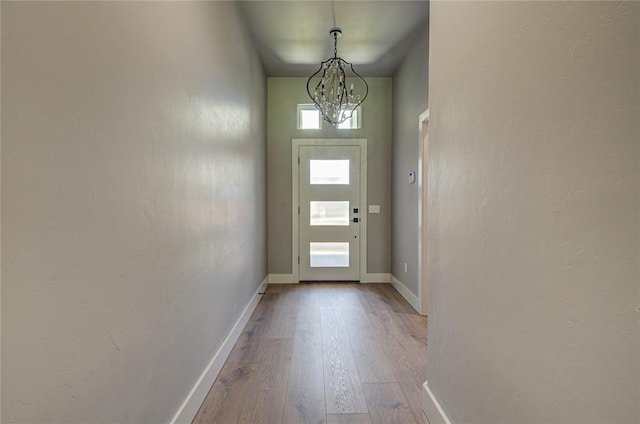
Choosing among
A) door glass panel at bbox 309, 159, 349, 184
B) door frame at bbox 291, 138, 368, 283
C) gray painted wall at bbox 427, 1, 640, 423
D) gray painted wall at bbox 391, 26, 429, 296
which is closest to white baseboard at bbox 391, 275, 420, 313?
gray painted wall at bbox 391, 26, 429, 296

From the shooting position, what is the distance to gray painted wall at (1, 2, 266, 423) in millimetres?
774

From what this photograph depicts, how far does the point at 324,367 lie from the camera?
7.86 feet

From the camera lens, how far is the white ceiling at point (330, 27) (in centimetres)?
303

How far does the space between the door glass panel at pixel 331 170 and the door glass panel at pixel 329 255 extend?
0.95 m

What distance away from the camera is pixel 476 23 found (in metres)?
1.32

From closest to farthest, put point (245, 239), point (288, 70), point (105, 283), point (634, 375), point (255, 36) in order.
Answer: point (634, 375), point (105, 283), point (245, 239), point (255, 36), point (288, 70)

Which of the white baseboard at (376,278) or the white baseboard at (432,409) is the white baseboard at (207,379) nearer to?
the white baseboard at (432,409)

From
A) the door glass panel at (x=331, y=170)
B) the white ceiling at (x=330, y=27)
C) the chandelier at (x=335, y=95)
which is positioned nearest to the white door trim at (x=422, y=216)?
the chandelier at (x=335, y=95)

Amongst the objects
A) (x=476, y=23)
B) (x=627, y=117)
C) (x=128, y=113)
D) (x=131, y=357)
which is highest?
(x=476, y=23)

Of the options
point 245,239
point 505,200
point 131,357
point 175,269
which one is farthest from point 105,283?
point 245,239

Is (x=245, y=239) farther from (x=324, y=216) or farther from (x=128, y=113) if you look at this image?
(x=128, y=113)

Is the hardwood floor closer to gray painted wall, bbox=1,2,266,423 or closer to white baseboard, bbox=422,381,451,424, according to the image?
white baseboard, bbox=422,381,451,424

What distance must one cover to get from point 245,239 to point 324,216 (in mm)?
1816

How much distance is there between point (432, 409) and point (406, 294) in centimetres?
240
